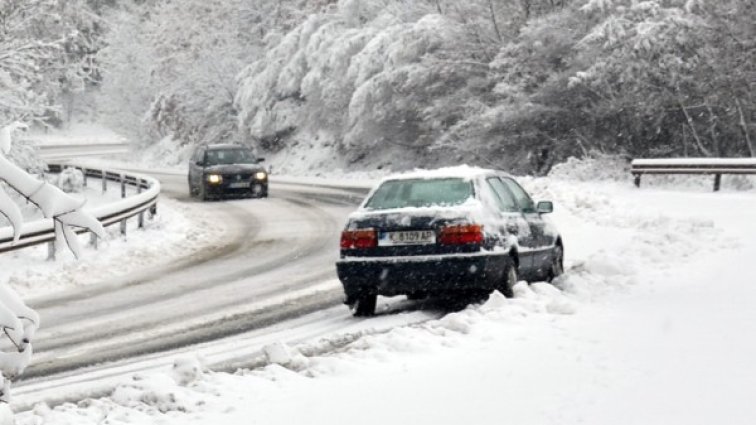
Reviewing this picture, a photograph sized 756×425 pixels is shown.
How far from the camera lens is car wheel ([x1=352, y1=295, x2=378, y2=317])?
9914mm

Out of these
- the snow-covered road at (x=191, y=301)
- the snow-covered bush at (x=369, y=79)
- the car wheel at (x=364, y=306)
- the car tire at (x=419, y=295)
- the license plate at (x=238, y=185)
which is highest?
the snow-covered bush at (x=369, y=79)

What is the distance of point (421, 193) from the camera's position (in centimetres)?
1002

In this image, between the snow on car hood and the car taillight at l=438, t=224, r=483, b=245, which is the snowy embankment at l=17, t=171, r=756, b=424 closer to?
the car taillight at l=438, t=224, r=483, b=245

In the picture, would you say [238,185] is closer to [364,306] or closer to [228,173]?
[228,173]

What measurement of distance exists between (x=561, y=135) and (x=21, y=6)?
55.0ft

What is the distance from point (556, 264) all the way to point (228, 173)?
57.9 ft

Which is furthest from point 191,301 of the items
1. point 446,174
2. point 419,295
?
point 446,174

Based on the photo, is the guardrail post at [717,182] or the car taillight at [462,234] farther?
the guardrail post at [717,182]

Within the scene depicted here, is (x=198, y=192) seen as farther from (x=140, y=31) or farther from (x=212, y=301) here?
(x=140, y=31)

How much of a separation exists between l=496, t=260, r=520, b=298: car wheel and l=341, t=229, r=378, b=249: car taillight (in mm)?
1301

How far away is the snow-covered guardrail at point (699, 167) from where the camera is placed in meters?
23.2

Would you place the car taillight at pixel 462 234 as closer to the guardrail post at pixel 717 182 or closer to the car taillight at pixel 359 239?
the car taillight at pixel 359 239

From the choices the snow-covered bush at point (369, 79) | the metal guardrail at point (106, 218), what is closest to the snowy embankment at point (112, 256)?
the metal guardrail at point (106, 218)

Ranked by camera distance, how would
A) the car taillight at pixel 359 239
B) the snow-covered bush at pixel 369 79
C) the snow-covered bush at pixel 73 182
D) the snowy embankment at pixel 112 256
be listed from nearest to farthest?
1. the car taillight at pixel 359 239
2. the snowy embankment at pixel 112 256
3. the snow-covered bush at pixel 369 79
4. the snow-covered bush at pixel 73 182
